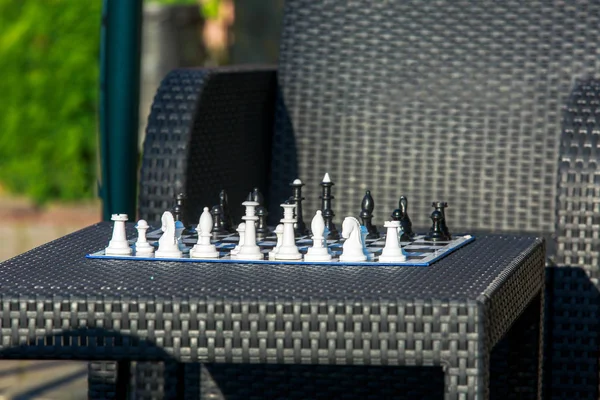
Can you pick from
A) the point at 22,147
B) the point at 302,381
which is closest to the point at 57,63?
the point at 22,147

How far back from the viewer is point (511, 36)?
189 inches

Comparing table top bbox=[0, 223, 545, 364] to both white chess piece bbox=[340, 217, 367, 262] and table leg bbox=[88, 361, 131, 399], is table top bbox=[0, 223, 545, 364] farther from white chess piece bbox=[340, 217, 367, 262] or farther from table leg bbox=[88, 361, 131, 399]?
table leg bbox=[88, 361, 131, 399]

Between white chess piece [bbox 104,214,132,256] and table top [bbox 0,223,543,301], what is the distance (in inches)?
2.2

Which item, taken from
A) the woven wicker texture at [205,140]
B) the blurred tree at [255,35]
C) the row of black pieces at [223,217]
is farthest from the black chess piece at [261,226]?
the blurred tree at [255,35]

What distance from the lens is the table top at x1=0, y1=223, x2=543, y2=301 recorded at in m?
2.76

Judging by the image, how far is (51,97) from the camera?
30.0 feet

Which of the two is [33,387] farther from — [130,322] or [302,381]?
[130,322]

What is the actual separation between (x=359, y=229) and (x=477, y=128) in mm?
1709

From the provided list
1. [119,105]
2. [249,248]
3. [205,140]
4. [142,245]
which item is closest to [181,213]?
[142,245]

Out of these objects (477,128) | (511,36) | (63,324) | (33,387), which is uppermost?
(511,36)

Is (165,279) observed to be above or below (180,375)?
above

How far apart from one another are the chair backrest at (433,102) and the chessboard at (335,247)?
3.27 ft

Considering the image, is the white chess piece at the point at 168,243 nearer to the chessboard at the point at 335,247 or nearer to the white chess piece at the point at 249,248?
the chessboard at the point at 335,247

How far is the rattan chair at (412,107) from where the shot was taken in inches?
182
